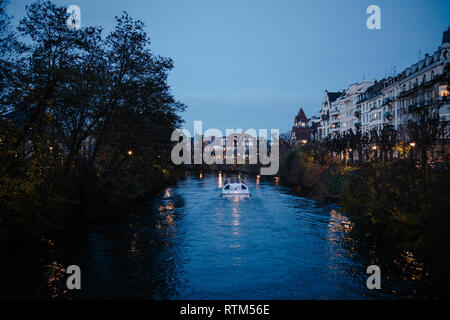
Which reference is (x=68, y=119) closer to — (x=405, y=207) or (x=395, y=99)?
(x=405, y=207)

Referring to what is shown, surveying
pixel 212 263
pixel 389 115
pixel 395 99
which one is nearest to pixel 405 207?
pixel 212 263

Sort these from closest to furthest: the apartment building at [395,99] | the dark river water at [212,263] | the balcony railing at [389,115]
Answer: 1. the dark river water at [212,263]
2. the apartment building at [395,99]
3. the balcony railing at [389,115]

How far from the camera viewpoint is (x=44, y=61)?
19562 mm

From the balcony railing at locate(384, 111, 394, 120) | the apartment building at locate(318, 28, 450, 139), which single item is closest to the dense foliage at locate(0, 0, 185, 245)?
the apartment building at locate(318, 28, 450, 139)

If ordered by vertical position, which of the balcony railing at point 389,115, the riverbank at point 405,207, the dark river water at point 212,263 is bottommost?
the dark river water at point 212,263

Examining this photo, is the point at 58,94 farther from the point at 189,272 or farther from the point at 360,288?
the point at 360,288

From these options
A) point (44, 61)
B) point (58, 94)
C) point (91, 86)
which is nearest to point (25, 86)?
point (58, 94)

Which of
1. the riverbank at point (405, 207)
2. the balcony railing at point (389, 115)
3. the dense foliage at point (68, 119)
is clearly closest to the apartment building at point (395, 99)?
the balcony railing at point (389, 115)

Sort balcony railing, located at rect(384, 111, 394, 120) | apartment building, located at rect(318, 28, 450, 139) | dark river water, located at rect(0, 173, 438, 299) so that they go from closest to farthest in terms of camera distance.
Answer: dark river water, located at rect(0, 173, 438, 299), apartment building, located at rect(318, 28, 450, 139), balcony railing, located at rect(384, 111, 394, 120)

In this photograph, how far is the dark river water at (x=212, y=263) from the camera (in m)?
12.4

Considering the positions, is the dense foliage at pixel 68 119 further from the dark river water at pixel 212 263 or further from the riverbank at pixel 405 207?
the riverbank at pixel 405 207

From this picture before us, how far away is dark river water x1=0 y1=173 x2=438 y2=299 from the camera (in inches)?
487

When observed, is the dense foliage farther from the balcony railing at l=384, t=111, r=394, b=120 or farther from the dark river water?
the balcony railing at l=384, t=111, r=394, b=120
